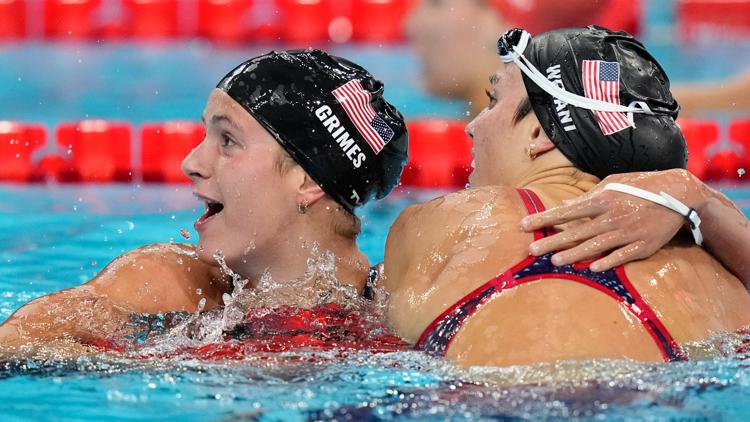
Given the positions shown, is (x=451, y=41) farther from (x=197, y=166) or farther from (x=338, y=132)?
(x=197, y=166)

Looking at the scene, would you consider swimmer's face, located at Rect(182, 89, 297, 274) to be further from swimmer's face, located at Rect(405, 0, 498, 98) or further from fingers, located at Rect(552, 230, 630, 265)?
swimmer's face, located at Rect(405, 0, 498, 98)

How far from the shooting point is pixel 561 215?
2434mm

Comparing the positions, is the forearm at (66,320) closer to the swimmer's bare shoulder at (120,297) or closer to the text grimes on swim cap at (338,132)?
the swimmer's bare shoulder at (120,297)

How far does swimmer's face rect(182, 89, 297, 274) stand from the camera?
2762 mm

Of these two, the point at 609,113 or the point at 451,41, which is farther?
the point at 451,41

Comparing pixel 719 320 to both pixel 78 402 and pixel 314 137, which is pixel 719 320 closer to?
pixel 314 137

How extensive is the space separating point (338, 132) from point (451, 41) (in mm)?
5554

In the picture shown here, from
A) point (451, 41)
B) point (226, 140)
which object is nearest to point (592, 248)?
point (226, 140)

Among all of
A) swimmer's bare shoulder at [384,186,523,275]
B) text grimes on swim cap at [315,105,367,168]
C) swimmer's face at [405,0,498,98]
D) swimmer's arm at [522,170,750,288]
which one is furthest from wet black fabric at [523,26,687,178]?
swimmer's face at [405,0,498,98]

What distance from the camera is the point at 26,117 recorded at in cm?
808

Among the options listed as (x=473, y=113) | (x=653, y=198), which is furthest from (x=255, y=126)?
(x=473, y=113)

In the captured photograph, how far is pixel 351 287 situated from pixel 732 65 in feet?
23.9

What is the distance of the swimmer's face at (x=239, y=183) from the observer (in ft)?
9.06

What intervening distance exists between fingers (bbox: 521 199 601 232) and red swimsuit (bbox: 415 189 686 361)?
0.08 m
